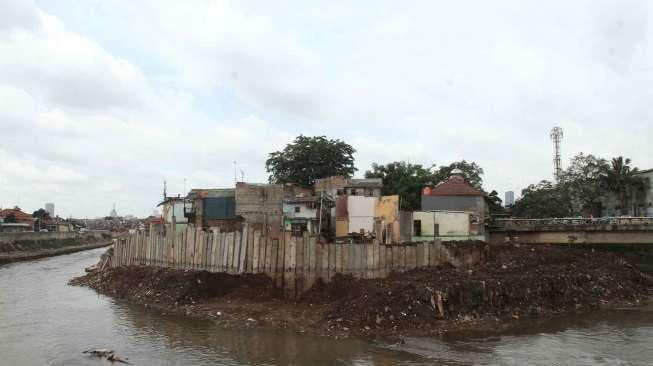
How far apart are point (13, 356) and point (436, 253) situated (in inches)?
751

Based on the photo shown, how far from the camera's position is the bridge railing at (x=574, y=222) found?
41688mm

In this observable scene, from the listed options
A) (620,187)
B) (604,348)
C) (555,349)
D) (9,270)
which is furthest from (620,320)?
(9,270)

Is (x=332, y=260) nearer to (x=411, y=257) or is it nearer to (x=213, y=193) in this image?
(x=411, y=257)

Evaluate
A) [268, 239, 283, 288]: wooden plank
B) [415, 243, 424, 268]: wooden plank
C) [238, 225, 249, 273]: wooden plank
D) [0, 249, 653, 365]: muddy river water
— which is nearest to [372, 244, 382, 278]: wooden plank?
[415, 243, 424, 268]: wooden plank

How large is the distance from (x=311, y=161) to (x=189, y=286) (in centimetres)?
3478

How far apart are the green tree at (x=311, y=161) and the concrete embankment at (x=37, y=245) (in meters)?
31.8

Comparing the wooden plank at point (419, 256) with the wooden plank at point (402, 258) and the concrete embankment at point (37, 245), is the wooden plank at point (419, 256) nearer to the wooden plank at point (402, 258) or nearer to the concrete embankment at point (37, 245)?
the wooden plank at point (402, 258)

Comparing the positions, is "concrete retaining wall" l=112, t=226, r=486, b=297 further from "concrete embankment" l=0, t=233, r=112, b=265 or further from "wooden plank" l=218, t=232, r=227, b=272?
"concrete embankment" l=0, t=233, r=112, b=265

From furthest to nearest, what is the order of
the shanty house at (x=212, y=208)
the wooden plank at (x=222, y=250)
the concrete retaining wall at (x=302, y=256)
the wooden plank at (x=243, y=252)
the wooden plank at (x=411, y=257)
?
the shanty house at (x=212, y=208), the wooden plank at (x=222, y=250), the wooden plank at (x=243, y=252), the wooden plank at (x=411, y=257), the concrete retaining wall at (x=302, y=256)

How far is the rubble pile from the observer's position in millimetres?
21109

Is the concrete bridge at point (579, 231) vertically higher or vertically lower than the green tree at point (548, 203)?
lower

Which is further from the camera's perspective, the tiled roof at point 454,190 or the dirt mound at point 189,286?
the tiled roof at point 454,190

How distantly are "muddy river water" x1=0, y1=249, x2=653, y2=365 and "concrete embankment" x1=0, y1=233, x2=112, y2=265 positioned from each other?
129 feet

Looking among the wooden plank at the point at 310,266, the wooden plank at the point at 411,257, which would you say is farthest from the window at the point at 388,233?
the wooden plank at the point at 310,266
